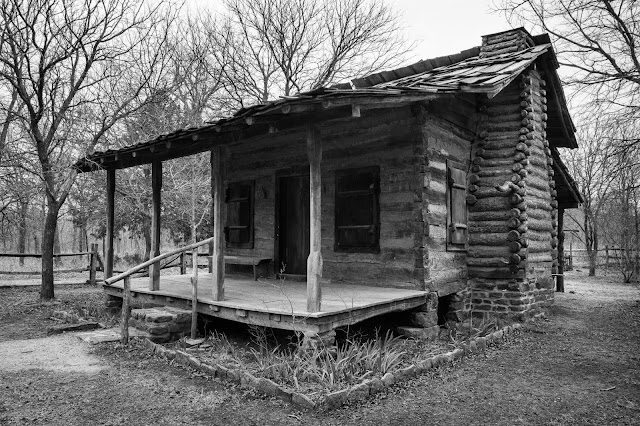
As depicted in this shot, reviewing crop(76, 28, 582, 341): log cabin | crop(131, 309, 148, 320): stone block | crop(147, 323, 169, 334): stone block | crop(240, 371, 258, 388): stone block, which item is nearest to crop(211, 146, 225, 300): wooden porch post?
crop(76, 28, 582, 341): log cabin

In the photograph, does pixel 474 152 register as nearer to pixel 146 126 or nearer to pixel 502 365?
pixel 502 365

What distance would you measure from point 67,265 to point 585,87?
22.9 m

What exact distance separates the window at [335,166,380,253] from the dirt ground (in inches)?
111

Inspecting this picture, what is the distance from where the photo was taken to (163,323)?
7137 mm

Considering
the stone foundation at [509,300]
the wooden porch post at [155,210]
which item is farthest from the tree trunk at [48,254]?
the stone foundation at [509,300]

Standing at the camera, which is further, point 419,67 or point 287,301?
point 419,67

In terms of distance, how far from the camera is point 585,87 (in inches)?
535

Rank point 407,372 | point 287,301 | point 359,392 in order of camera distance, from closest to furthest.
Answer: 1. point 359,392
2. point 407,372
3. point 287,301

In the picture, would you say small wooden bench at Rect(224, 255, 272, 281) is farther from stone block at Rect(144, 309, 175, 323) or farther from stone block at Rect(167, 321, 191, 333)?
stone block at Rect(144, 309, 175, 323)

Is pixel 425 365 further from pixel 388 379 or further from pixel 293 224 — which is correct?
pixel 293 224

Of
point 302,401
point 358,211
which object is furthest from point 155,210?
point 302,401

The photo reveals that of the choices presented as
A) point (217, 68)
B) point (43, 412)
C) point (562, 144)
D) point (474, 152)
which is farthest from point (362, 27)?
point (43, 412)

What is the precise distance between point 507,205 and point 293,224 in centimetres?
432

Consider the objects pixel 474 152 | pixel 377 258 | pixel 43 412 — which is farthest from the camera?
pixel 474 152
